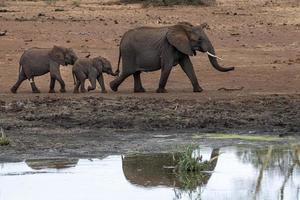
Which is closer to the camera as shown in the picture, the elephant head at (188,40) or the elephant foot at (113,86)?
the elephant head at (188,40)

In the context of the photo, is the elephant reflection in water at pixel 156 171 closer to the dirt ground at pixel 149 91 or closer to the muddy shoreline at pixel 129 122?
the muddy shoreline at pixel 129 122

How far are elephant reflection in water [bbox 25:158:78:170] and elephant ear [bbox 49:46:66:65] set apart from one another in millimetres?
6425

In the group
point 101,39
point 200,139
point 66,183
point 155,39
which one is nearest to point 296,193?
point 66,183

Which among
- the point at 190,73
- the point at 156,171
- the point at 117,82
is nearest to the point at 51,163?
the point at 156,171

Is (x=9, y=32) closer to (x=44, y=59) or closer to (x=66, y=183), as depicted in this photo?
(x=44, y=59)

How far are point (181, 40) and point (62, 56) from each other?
220 cm

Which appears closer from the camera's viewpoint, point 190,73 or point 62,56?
point 190,73

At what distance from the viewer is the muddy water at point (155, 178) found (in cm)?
951

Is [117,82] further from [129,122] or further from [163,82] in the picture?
[129,122]

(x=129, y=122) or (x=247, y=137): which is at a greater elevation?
(x=247, y=137)

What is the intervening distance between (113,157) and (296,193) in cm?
254

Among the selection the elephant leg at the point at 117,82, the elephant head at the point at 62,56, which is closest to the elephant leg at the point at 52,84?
the elephant head at the point at 62,56

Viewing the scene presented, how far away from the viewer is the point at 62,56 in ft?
57.6

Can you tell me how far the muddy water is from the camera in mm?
9508
